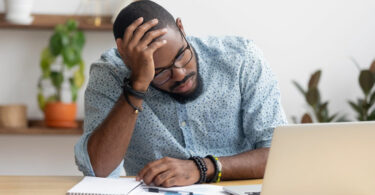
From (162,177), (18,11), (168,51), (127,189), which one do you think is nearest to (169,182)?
(162,177)

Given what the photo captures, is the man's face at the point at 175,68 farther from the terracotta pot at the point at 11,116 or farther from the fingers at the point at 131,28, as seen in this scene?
the terracotta pot at the point at 11,116

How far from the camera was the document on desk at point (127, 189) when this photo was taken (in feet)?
4.29

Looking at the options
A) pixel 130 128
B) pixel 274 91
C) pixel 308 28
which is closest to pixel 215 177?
pixel 130 128

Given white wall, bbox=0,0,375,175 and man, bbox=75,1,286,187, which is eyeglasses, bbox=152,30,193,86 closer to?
man, bbox=75,1,286,187

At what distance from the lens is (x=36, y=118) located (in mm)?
3443

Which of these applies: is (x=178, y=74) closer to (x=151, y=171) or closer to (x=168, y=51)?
(x=168, y=51)

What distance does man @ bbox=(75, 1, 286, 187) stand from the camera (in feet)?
5.39

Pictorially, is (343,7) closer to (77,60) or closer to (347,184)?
(77,60)

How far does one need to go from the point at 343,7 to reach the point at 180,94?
1963mm

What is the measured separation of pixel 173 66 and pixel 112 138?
0.29 metres

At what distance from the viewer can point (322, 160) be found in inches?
42.0

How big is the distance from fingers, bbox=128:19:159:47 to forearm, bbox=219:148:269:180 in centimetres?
41

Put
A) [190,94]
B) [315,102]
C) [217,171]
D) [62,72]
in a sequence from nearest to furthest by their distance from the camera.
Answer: [217,171], [190,94], [315,102], [62,72]

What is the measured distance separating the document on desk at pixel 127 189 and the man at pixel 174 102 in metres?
0.17
